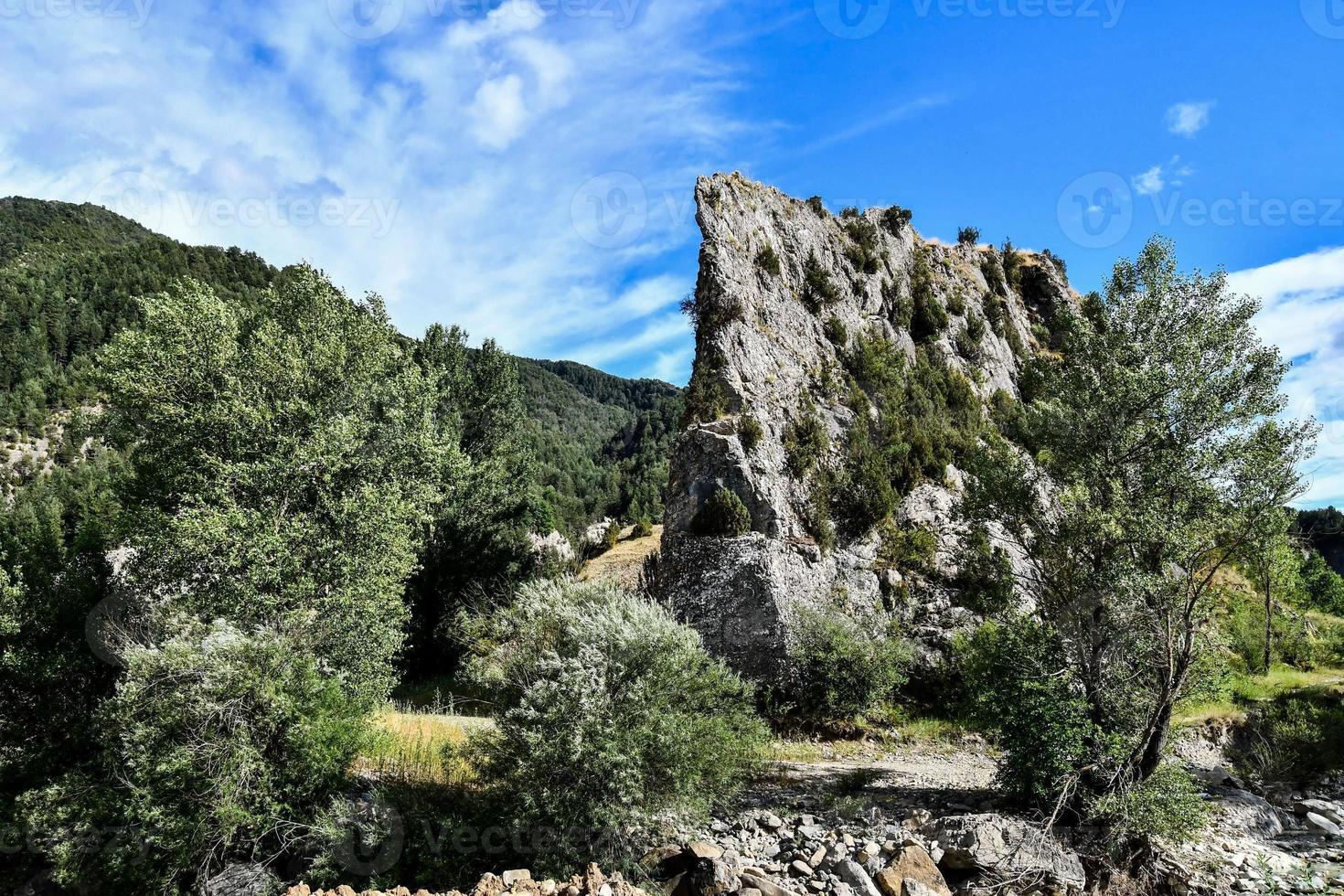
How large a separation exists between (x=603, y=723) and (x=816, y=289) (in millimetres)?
24347

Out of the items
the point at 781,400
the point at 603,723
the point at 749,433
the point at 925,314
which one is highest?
the point at 925,314

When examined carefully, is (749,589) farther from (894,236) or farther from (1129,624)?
(894,236)

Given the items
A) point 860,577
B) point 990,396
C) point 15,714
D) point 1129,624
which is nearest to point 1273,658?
point 990,396

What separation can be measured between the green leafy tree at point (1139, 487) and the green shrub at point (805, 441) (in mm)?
Answer: 9483

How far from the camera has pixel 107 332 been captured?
98.2 m

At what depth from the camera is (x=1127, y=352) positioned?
492 inches

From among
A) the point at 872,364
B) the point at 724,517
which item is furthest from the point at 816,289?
the point at 724,517

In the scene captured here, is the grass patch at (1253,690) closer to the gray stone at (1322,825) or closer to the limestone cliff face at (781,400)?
the gray stone at (1322,825)

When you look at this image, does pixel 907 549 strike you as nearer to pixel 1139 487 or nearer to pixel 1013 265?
pixel 1139 487

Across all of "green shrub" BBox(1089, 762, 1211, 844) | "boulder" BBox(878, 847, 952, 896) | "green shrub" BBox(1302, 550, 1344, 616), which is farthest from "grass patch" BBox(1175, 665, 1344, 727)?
"green shrub" BBox(1302, 550, 1344, 616)

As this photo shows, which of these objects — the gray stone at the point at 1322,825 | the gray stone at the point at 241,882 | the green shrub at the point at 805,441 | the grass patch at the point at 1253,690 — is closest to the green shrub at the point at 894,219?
the green shrub at the point at 805,441

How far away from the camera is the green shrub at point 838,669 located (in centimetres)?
1797

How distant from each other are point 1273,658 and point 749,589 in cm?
2487

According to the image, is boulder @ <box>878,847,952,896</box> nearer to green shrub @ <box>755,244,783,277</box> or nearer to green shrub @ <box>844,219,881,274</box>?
green shrub @ <box>755,244,783,277</box>
